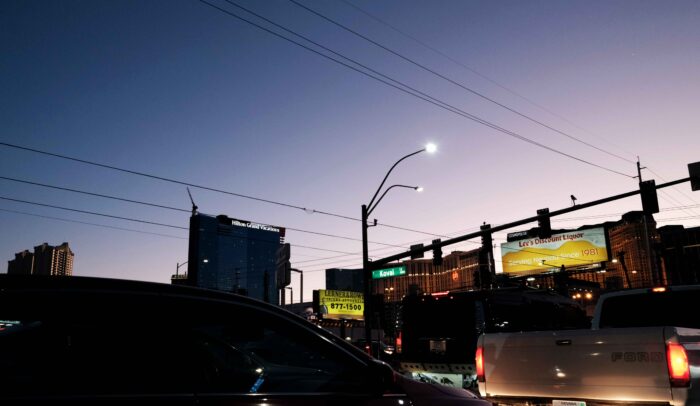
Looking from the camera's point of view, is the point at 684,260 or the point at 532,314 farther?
the point at 684,260

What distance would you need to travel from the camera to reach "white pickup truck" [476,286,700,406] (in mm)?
5090

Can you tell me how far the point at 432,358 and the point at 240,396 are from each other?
25.6ft

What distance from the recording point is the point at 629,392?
5.30 m

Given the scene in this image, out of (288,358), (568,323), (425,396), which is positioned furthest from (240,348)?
(568,323)

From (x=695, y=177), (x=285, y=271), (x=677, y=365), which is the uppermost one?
(x=285, y=271)

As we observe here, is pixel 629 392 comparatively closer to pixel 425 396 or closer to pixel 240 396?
pixel 425 396

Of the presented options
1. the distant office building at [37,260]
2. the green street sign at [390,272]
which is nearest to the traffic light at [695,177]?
the green street sign at [390,272]

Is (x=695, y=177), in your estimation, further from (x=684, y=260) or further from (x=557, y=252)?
(x=684, y=260)

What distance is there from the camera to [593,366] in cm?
556

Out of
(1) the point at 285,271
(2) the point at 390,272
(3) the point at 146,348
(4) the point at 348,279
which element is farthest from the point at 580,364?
(4) the point at 348,279

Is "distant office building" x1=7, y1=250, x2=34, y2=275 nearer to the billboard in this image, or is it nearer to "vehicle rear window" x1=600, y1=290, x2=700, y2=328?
the billboard

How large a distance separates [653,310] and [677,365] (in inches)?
114

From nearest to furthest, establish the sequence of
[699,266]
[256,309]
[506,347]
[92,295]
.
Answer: [92,295], [256,309], [506,347], [699,266]

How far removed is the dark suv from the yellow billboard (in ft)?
204
